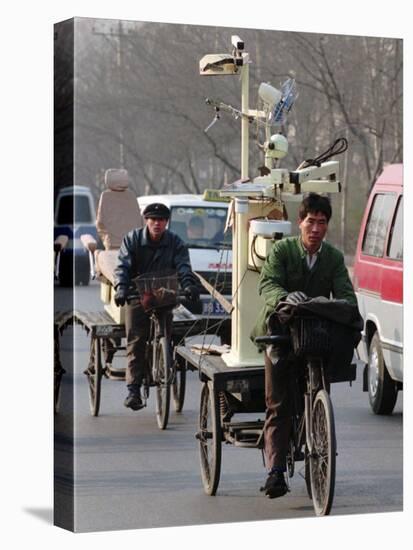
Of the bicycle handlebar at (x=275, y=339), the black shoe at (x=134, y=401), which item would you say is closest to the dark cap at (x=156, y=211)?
the black shoe at (x=134, y=401)

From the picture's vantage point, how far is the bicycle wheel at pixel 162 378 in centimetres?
1183

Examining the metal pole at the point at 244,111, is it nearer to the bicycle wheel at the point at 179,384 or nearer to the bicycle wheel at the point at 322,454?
the bicycle wheel at the point at 179,384

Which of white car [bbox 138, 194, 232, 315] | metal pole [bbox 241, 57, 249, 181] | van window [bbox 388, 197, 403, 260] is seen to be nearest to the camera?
metal pole [bbox 241, 57, 249, 181]

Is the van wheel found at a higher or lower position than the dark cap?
lower

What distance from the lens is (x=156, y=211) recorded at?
39.5 feet

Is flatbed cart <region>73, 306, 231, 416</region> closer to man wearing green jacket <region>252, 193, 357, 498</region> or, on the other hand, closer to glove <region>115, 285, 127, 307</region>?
glove <region>115, 285, 127, 307</region>

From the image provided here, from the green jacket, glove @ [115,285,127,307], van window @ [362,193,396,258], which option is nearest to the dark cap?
glove @ [115,285,127,307]

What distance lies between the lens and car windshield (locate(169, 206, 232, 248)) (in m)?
11.9

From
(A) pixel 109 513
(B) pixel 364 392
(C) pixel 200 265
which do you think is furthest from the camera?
(B) pixel 364 392

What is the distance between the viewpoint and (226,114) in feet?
38.2

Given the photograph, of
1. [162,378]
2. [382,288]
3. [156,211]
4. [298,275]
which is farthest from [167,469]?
[382,288]

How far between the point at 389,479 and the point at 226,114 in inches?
93.6

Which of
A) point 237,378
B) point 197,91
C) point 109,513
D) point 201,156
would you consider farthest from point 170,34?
point 109,513

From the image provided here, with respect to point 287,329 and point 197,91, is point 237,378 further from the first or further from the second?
point 197,91
